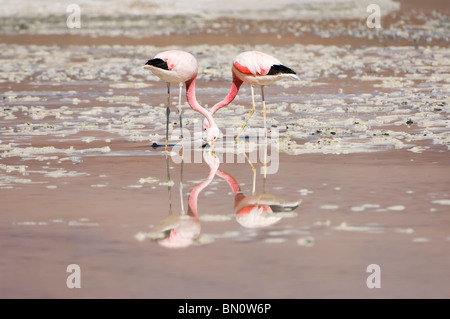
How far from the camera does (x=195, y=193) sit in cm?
728

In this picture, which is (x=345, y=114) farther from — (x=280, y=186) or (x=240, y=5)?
(x=240, y=5)

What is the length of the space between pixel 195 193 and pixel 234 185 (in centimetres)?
46

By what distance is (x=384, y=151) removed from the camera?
899cm

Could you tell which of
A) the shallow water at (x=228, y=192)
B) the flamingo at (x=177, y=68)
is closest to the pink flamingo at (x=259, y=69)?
the flamingo at (x=177, y=68)

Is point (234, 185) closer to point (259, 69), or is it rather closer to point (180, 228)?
point (180, 228)

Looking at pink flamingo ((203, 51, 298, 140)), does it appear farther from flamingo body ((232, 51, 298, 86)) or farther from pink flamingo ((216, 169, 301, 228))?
pink flamingo ((216, 169, 301, 228))

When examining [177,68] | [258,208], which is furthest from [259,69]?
[258,208]

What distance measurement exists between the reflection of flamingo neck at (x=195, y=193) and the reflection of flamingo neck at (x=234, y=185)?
0.08m

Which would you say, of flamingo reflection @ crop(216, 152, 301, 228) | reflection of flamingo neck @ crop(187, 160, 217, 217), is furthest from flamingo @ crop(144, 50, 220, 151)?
flamingo reflection @ crop(216, 152, 301, 228)

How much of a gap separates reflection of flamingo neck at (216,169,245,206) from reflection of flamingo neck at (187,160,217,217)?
0.08 metres

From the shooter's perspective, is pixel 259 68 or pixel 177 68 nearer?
pixel 177 68

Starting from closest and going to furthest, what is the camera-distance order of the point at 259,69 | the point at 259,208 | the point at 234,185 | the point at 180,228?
the point at 180,228, the point at 259,208, the point at 234,185, the point at 259,69
